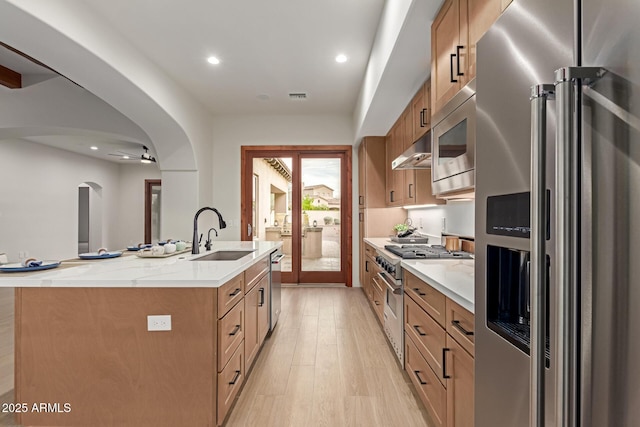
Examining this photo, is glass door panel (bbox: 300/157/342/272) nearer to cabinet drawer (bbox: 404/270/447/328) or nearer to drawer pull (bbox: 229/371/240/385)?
cabinet drawer (bbox: 404/270/447/328)

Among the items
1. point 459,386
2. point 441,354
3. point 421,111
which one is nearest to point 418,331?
point 441,354

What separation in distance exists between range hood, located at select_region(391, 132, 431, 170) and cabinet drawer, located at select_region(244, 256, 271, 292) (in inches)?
59.9

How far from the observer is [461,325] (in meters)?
1.37

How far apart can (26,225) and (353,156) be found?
6443mm

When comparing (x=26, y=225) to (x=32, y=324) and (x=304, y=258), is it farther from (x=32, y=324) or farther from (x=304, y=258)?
(x=32, y=324)

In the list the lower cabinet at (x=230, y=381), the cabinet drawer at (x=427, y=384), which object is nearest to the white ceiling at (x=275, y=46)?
the cabinet drawer at (x=427, y=384)

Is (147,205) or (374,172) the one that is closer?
(374,172)

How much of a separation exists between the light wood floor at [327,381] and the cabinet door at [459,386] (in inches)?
22.4

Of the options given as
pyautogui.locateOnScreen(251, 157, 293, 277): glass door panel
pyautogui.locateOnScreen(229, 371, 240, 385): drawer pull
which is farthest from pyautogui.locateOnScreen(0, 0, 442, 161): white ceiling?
pyautogui.locateOnScreen(229, 371, 240, 385): drawer pull

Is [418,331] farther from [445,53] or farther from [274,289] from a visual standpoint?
[274,289]

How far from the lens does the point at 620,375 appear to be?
0.51 metres

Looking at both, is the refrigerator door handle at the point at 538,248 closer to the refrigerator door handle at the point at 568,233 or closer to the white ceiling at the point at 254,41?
the refrigerator door handle at the point at 568,233

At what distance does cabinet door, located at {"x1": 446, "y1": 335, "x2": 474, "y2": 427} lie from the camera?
1.30 metres

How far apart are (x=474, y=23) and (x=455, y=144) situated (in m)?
0.57
